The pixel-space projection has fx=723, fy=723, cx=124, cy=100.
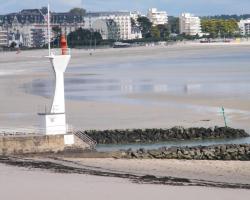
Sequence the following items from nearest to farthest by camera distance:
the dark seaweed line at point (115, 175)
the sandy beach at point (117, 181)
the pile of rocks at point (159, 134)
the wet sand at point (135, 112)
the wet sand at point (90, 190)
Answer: the wet sand at point (90, 190)
the sandy beach at point (117, 181)
the dark seaweed line at point (115, 175)
the pile of rocks at point (159, 134)
the wet sand at point (135, 112)

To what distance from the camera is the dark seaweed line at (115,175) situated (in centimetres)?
1216

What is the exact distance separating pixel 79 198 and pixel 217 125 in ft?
50.9

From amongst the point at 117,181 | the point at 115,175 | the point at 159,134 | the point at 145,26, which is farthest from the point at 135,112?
the point at 145,26

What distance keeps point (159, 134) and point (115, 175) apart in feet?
32.4

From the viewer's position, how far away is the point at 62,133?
17.2 m

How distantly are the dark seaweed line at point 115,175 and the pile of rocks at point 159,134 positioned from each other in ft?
22.9

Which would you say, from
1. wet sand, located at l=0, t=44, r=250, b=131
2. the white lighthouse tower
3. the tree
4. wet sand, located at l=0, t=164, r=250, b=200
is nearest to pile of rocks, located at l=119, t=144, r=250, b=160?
the white lighthouse tower

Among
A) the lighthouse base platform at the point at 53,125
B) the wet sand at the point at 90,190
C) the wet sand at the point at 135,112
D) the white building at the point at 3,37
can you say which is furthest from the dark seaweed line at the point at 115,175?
the white building at the point at 3,37

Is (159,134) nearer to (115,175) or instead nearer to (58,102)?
(58,102)

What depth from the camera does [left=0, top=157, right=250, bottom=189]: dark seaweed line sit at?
1216 cm

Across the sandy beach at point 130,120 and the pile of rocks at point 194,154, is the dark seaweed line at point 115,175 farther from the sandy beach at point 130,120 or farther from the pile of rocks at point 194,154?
the pile of rocks at point 194,154

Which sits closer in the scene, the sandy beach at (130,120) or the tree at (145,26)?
the sandy beach at (130,120)

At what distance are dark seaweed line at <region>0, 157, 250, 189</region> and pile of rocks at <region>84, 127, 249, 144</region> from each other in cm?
697

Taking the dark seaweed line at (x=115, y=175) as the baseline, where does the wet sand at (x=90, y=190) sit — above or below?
above
